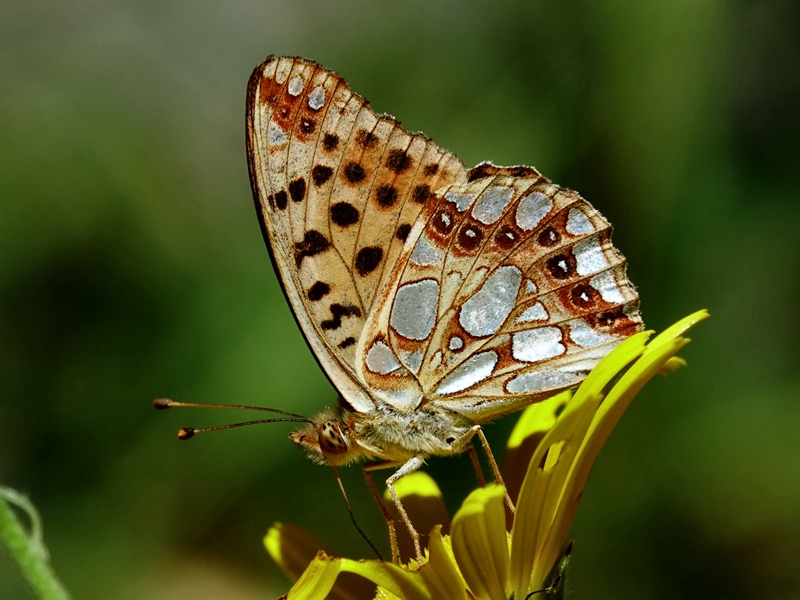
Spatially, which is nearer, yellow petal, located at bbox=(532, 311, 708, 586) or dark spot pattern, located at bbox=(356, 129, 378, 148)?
yellow petal, located at bbox=(532, 311, 708, 586)

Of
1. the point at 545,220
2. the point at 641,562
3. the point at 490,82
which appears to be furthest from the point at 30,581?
the point at 490,82

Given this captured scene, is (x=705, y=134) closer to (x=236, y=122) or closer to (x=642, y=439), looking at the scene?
(x=642, y=439)

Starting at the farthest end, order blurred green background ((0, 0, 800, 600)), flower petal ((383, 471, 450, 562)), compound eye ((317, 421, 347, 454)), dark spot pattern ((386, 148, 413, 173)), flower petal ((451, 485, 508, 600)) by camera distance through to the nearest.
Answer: blurred green background ((0, 0, 800, 600)) < flower petal ((383, 471, 450, 562)) < dark spot pattern ((386, 148, 413, 173)) < compound eye ((317, 421, 347, 454)) < flower petal ((451, 485, 508, 600))

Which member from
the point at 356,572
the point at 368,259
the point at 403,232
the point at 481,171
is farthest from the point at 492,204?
the point at 356,572

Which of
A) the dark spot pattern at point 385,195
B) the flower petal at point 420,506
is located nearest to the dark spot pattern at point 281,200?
the dark spot pattern at point 385,195

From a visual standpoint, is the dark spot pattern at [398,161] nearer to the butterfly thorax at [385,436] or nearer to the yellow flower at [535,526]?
the butterfly thorax at [385,436]

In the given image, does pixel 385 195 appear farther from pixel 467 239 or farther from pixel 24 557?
pixel 24 557

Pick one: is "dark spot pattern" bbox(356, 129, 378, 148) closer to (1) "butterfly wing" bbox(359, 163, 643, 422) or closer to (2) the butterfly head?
(1) "butterfly wing" bbox(359, 163, 643, 422)

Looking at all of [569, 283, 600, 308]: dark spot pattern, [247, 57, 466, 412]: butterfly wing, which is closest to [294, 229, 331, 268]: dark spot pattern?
[247, 57, 466, 412]: butterfly wing
